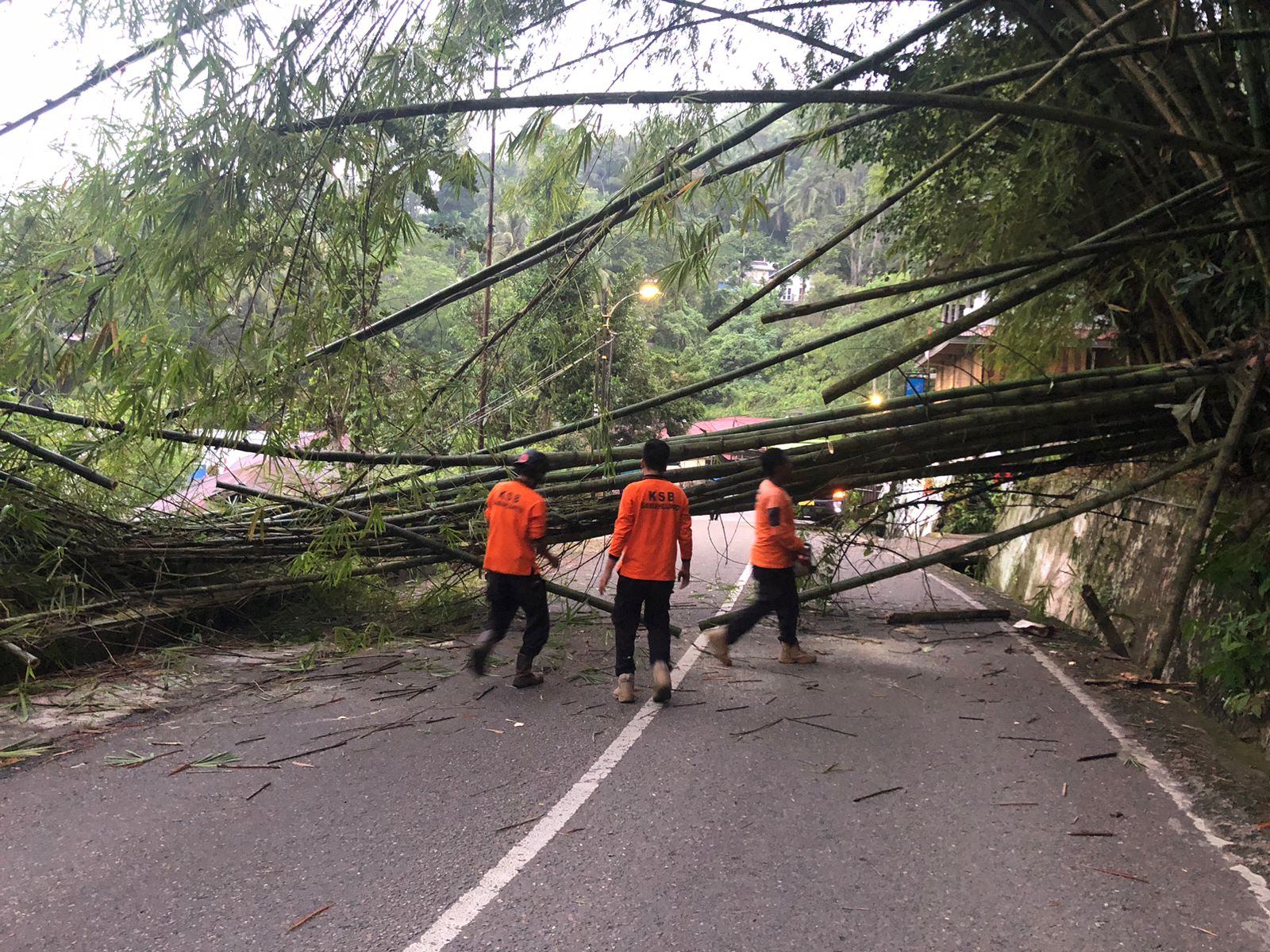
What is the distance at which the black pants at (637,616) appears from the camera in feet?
20.1

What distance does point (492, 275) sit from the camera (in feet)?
19.4

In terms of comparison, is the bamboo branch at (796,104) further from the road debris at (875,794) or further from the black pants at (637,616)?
the road debris at (875,794)

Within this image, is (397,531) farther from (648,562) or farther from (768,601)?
(768,601)

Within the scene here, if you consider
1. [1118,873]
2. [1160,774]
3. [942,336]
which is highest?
[942,336]

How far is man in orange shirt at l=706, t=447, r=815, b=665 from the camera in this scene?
693 centimetres

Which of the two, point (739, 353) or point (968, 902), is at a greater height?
point (739, 353)

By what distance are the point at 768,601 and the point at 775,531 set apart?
0.61 m

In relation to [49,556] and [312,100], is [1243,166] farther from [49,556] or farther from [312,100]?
[49,556]

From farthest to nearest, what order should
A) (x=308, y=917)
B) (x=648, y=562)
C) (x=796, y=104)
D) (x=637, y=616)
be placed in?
(x=637, y=616), (x=648, y=562), (x=796, y=104), (x=308, y=917)

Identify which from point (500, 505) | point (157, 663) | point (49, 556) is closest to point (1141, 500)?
point (500, 505)

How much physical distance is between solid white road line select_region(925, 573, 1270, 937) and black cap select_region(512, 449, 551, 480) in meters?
4.14

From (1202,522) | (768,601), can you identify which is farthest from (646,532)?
(1202,522)

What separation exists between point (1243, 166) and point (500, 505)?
5.13 metres

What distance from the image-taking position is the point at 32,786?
4309 mm
